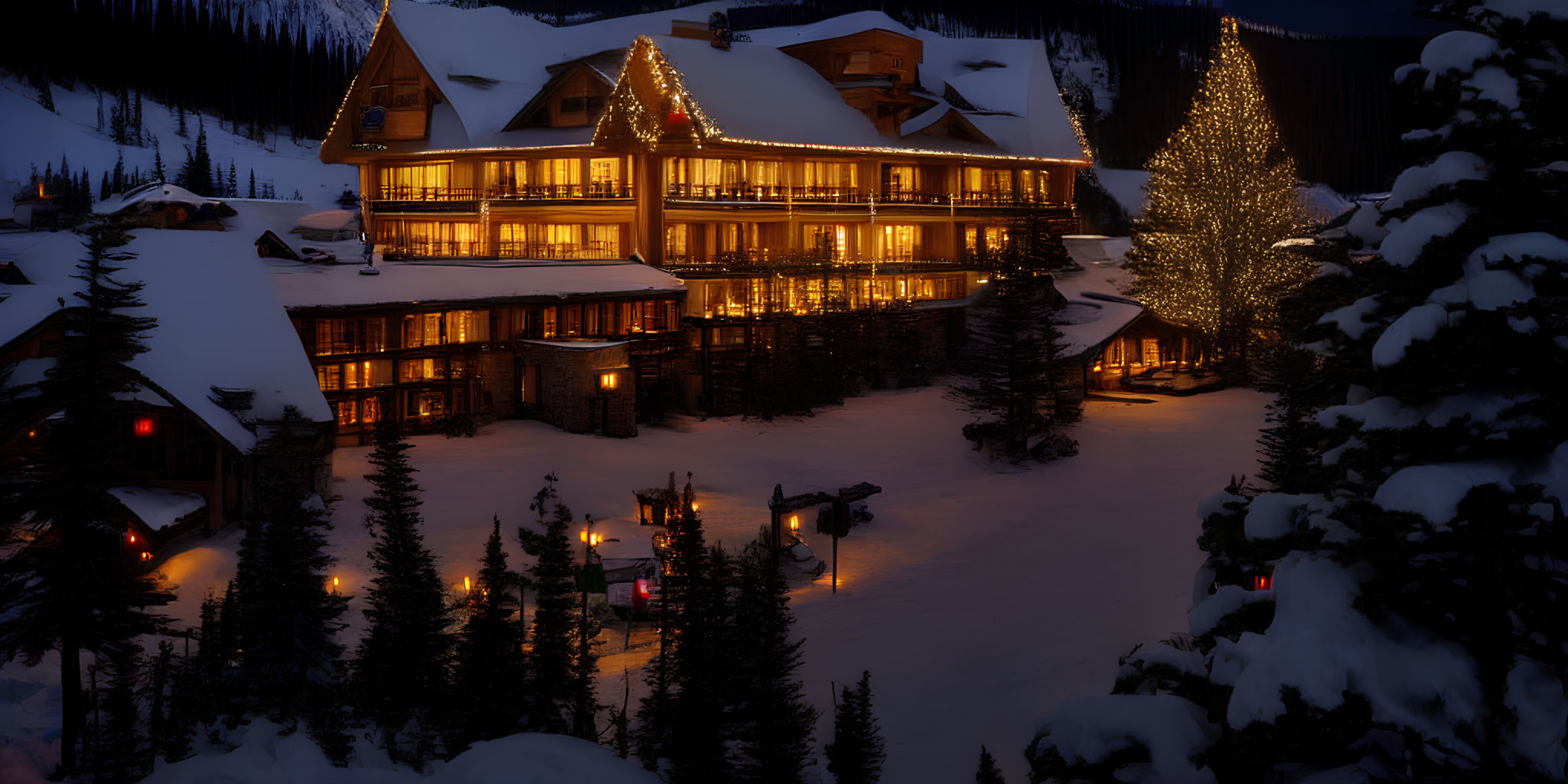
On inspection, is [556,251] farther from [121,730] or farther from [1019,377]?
[121,730]

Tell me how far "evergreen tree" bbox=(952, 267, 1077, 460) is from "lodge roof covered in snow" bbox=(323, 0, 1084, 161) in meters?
17.8

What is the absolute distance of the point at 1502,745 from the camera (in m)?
8.98

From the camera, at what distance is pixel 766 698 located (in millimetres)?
17078

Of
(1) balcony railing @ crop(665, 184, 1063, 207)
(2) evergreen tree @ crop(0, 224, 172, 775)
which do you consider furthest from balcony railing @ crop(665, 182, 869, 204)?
(2) evergreen tree @ crop(0, 224, 172, 775)

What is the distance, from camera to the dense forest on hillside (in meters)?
119

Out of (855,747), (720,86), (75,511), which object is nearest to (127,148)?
(720,86)

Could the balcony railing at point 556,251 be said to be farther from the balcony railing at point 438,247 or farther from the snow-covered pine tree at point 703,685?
the snow-covered pine tree at point 703,685

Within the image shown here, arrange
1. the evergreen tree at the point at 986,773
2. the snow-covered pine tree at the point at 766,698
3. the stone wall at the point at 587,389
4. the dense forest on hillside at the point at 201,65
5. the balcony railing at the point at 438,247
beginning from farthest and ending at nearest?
the dense forest on hillside at the point at 201,65
the balcony railing at the point at 438,247
the stone wall at the point at 587,389
the snow-covered pine tree at the point at 766,698
the evergreen tree at the point at 986,773

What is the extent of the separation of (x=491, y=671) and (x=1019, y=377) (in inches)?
1009

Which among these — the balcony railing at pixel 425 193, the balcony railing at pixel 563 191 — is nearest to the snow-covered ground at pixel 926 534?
the balcony railing at pixel 563 191

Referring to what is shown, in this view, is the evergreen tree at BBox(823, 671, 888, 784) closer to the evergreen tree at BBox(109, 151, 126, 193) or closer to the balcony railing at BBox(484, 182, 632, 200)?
the balcony railing at BBox(484, 182, 632, 200)

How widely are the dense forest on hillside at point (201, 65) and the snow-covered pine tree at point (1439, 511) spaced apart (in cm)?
12724

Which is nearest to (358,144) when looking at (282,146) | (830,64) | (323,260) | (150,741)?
(323,260)

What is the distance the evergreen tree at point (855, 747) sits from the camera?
53.4 ft
